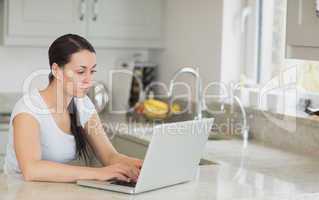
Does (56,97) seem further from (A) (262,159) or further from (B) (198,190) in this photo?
(A) (262,159)

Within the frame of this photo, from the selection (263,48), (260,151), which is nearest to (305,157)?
(260,151)

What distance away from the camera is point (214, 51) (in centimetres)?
405

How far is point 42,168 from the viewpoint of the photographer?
2.33m

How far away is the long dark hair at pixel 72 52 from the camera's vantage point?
2.56 meters

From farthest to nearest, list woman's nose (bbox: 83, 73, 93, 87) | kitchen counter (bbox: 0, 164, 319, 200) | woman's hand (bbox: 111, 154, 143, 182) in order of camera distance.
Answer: woman's nose (bbox: 83, 73, 93, 87), woman's hand (bbox: 111, 154, 143, 182), kitchen counter (bbox: 0, 164, 319, 200)

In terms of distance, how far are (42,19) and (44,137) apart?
63.4 inches

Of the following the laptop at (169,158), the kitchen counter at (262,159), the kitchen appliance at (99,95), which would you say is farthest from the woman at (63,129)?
the kitchen appliance at (99,95)

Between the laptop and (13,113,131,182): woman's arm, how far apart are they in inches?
1.3

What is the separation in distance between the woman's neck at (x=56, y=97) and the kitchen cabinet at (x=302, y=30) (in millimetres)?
970

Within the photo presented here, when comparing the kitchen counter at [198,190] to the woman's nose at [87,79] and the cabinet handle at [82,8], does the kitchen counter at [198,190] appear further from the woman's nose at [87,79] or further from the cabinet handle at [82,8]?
the cabinet handle at [82,8]

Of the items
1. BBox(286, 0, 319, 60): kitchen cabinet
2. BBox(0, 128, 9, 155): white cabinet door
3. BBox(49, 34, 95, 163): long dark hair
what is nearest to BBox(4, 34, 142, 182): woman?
BBox(49, 34, 95, 163): long dark hair

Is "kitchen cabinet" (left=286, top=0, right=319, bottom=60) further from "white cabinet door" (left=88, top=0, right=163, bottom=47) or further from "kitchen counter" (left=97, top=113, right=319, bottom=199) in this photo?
"white cabinet door" (left=88, top=0, right=163, bottom=47)

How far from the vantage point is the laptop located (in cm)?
Answer: 218

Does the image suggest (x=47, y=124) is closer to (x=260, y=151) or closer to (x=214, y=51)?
(x=260, y=151)
